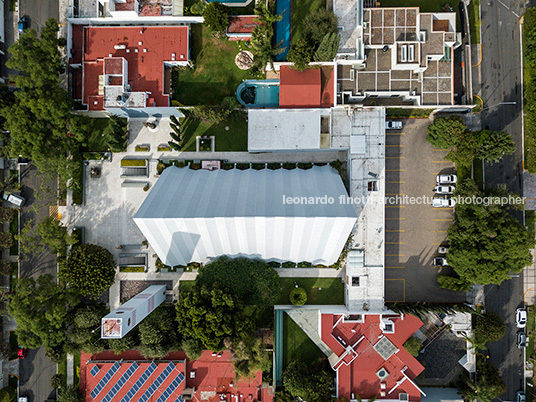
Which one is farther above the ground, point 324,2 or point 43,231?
point 324,2

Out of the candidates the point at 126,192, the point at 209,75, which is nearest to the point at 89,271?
the point at 126,192

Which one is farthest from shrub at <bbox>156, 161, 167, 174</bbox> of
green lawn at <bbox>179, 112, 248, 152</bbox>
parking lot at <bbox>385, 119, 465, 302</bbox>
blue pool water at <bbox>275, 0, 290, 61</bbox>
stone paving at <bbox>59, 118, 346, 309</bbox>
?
parking lot at <bbox>385, 119, 465, 302</bbox>

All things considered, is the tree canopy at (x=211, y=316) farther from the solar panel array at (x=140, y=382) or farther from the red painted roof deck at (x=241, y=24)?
the red painted roof deck at (x=241, y=24)

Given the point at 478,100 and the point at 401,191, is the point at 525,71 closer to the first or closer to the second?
the point at 478,100

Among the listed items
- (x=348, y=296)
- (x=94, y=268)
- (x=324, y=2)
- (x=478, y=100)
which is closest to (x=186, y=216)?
(x=94, y=268)

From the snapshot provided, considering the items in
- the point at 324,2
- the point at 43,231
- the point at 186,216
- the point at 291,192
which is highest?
the point at 324,2
